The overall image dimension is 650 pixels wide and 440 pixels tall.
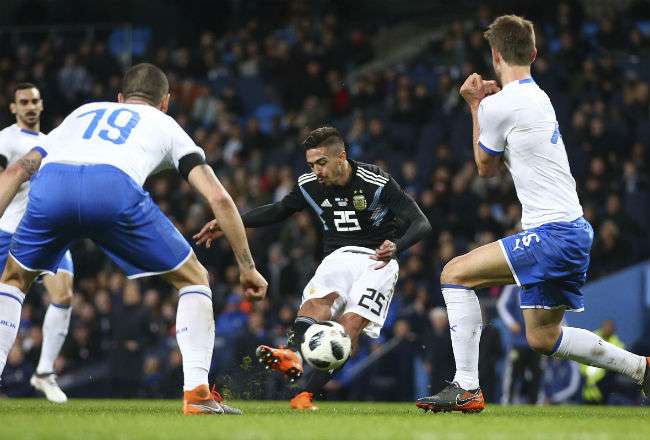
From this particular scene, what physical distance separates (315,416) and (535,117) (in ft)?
8.05

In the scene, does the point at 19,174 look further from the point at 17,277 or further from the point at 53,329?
the point at 53,329

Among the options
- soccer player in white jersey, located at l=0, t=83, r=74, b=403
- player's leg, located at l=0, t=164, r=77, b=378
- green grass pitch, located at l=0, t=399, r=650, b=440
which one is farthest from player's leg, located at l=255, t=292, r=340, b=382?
soccer player in white jersey, located at l=0, t=83, r=74, b=403

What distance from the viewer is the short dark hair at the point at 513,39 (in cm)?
737

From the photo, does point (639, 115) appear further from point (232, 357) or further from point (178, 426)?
point (178, 426)

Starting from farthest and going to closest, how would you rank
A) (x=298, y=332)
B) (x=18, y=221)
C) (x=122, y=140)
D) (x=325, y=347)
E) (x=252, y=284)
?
1. (x=18, y=221)
2. (x=298, y=332)
3. (x=325, y=347)
4. (x=122, y=140)
5. (x=252, y=284)

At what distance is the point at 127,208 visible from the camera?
6.70 metres

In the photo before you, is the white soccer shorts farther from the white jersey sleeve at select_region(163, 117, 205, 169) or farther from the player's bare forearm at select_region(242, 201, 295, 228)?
the white jersey sleeve at select_region(163, 117, 205, 169)

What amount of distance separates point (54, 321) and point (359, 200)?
3171 mm

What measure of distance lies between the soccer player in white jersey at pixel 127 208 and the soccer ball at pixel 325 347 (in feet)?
3.70

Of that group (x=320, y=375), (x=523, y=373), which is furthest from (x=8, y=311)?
(x=523, y=373)

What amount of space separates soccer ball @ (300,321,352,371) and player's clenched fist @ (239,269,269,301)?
1.25m

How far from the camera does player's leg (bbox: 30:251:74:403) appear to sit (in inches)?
395

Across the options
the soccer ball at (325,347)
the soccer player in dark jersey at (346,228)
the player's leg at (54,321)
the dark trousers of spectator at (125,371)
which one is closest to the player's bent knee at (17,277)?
the soccer player in dark jersey at (346,228)

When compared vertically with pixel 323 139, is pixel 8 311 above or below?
below
